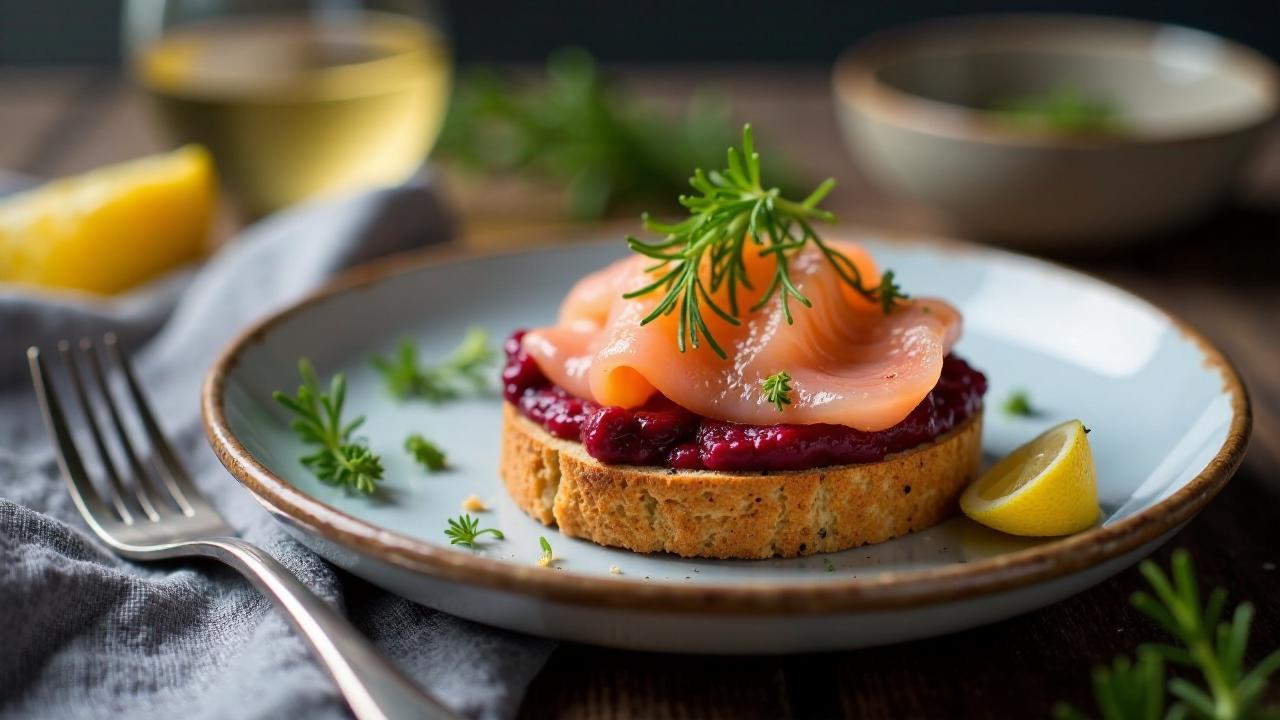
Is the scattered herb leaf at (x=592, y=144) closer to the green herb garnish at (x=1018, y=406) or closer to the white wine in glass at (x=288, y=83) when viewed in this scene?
the white wine in glass at (x=288, y=83)

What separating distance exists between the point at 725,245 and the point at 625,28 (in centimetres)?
682

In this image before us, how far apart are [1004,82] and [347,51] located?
312 centimetres

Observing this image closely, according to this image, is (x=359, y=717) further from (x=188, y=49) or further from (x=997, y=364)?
(x=188, y=49)

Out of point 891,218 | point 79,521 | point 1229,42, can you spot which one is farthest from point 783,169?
point 1229,42

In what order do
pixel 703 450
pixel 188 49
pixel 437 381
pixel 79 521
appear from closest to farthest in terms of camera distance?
pixel 703 450
pixel 79 521
pixel 437 381
pixel 188 49

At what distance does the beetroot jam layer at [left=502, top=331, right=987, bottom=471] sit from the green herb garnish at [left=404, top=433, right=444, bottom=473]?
369 millimetres

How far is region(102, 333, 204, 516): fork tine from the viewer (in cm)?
315

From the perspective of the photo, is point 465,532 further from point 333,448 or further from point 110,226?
point 110,226

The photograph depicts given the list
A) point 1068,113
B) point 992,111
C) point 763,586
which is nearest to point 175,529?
point 763,586

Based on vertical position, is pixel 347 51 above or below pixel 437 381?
above

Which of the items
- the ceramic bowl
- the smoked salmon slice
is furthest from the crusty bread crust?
the ceramic bowl

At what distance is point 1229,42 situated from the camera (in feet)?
29.6

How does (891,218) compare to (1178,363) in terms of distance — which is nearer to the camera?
(1178,363)

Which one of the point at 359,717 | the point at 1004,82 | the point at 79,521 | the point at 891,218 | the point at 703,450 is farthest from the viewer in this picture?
the point at 1004,82
